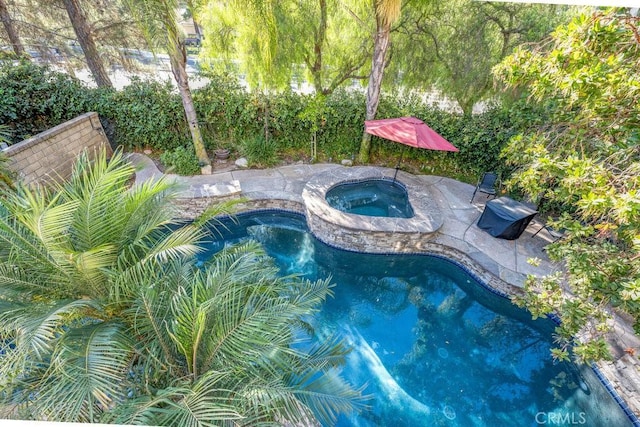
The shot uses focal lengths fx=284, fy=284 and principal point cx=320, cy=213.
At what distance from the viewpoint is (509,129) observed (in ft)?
27.4

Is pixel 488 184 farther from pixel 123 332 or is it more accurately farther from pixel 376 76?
pixel 123 332

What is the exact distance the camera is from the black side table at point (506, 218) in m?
6.95

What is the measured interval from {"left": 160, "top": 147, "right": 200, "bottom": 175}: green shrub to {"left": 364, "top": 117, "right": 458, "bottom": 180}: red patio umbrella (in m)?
5.64

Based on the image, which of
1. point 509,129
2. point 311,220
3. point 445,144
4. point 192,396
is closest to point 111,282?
point 192,396

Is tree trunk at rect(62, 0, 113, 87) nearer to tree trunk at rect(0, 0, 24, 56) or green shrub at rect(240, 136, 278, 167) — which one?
tree trunk at rect(0, 0, 24, 56)

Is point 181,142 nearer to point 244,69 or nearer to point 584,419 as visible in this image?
point 244,69

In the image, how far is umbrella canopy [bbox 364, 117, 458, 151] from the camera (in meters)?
7.64

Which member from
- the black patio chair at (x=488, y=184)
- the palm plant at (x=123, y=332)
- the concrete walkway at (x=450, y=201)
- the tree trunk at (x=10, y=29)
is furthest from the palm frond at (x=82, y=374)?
the tree trunk at (x=10, y=29)

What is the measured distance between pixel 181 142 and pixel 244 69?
332 centimetres

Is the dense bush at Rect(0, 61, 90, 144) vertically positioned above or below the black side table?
above

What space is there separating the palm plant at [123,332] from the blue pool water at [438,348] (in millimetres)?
2367

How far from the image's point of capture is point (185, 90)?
7.98 metres

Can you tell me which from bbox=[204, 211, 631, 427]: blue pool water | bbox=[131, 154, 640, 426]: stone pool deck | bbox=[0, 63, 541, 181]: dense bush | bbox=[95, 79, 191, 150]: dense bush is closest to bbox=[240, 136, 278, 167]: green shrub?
bbox=[0, 63, 541, 181]: dense bush

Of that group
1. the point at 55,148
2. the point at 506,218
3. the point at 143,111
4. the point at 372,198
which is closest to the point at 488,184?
the point at 506,218
